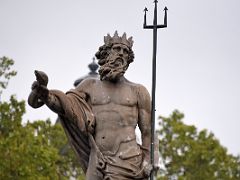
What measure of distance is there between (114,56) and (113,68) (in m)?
0.16

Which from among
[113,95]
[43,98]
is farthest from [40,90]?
[113,95]

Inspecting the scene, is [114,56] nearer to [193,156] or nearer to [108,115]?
[108,115]

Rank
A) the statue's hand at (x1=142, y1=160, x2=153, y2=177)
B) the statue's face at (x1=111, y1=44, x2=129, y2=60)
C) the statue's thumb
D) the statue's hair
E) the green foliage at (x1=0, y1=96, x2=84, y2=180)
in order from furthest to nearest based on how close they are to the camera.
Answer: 1. the green foliage at (x1=0, y1=96, x2=84, y2=180)
2. the statue's hair
3. the statue's face at (x1=111, y1=44, x2=129, y2=60)
4. the statue's hand at (x1=142, y1=160, x2=153, y2=177)
5. the statue's thumb

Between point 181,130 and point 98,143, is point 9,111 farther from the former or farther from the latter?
point 98,143

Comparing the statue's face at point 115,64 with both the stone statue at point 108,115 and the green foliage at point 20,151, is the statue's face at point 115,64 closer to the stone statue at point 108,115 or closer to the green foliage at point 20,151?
the stone statue at point 108,115

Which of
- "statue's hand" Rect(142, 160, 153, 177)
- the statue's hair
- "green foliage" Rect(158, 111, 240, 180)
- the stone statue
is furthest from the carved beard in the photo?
"green foliage" Rect(158, 111, 240, 180)

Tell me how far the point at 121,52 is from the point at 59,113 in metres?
1.17

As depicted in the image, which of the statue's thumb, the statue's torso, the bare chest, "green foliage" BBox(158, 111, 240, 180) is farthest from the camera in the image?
"green foliage" BBox(158, 111, 240, 180)

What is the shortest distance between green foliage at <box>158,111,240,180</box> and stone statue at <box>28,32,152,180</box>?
23.0 meters

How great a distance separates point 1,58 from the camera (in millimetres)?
31516

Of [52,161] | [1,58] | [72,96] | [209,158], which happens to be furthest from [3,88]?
[72,96]

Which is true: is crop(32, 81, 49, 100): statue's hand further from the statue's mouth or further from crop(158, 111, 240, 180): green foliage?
crop(158, 111, 240, 180): green foliage

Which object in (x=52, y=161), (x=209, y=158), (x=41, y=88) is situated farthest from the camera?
(x=209, y=158)

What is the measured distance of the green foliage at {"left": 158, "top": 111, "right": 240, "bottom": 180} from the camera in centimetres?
3562
